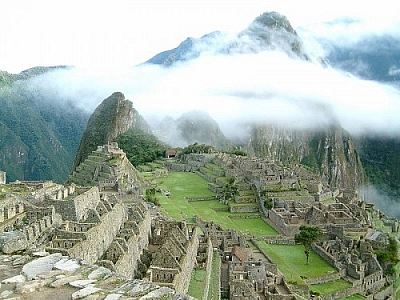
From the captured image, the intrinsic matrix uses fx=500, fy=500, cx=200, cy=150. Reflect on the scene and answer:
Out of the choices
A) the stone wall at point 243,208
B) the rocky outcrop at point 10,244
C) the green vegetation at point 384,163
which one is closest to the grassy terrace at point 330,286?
the stone wall at point 243,208

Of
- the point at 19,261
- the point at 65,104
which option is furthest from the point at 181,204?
the point at 65,104

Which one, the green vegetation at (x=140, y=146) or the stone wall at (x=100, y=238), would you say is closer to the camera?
the stone wall at (x=100, y=238)

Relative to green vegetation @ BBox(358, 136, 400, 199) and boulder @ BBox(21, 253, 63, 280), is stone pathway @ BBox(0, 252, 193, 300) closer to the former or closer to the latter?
boulder @ BBox(21, 253, 63, 280)

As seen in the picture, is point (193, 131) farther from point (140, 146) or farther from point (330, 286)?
point (330, 286)

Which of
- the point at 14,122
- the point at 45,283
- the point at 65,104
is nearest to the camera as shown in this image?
the point at 45,283

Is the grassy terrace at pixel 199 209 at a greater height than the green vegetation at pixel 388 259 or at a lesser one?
greater

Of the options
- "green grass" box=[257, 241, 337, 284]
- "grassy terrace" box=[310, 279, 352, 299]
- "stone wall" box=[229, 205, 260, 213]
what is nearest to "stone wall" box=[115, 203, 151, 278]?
"green grass" box=[257, 241, 337, 284]

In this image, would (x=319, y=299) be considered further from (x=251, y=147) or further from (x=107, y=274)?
(x=251, y=147)

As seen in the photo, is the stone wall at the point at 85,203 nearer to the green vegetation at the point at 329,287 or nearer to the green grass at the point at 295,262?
the green grass at the point at 295,262
